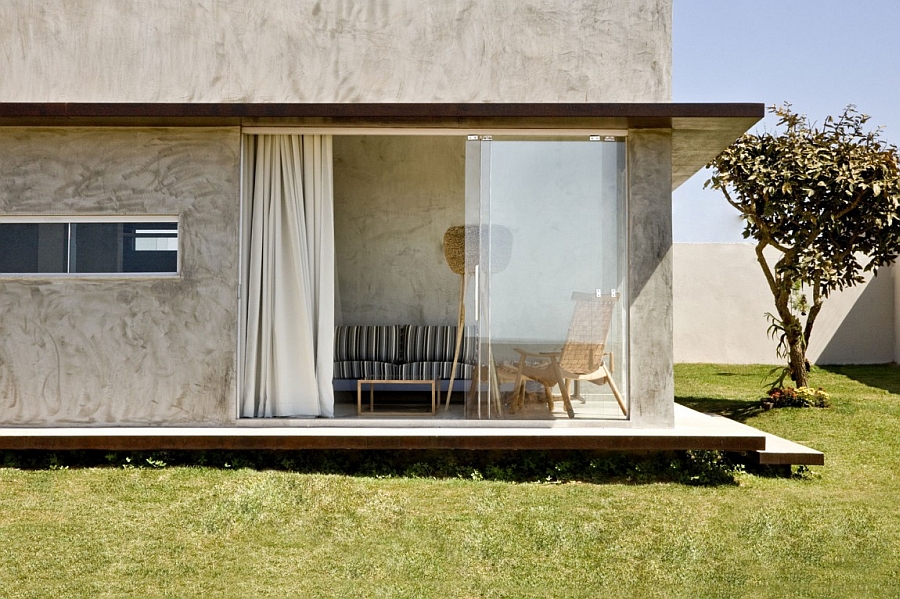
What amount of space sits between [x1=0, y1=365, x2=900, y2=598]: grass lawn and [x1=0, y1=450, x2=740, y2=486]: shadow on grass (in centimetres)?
11

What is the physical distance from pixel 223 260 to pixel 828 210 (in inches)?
271

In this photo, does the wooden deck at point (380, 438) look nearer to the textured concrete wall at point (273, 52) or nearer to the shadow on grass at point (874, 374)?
the textured concrete wall at point (273, 52)

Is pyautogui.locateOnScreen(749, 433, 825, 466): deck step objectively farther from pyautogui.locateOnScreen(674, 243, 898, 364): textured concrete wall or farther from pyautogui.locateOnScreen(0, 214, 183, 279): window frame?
pyautogui.locateOnScreen(674, 243, 898, 364): textured concrete wall

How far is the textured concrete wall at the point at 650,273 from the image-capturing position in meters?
7.30

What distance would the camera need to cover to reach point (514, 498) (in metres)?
6.59

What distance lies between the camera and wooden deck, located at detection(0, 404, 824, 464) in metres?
6.96

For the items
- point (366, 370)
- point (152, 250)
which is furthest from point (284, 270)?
point (366, 370)

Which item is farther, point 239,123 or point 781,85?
point 781,85

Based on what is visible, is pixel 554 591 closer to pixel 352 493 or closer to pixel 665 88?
pixel 352 493

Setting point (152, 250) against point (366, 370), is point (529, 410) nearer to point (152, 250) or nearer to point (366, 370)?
point (366, 370)

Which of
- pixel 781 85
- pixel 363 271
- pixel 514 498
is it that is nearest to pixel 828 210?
pixel 363 271

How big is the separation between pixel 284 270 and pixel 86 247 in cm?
151

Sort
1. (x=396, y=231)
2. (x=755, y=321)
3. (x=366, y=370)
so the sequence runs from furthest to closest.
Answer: (x=755, y=321), (x=396, y=231), (x=366, y=370)

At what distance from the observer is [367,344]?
10070 mm
